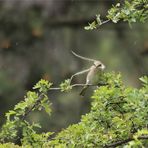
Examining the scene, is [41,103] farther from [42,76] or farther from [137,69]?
[137,69]

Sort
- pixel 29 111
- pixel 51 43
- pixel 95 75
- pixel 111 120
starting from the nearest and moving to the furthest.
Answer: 1. pixel 111 120
2. pixel 29 111
3. pixel 95 75
4. pixel 51 43

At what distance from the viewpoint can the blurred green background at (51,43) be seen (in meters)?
7.27

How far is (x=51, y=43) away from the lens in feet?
24.9

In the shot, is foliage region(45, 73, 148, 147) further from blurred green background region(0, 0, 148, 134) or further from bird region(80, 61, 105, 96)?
blurred green background region(0, 0, 148, 134)

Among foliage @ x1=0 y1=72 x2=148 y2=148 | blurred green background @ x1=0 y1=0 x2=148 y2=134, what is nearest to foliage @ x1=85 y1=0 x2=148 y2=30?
foliage @ x1=0 y1=72 x2=148 y2=148

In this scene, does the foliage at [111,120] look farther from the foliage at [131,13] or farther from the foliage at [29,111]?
the foliage at [131,13]

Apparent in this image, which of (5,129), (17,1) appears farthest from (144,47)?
(5,129)

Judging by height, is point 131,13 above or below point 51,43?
below

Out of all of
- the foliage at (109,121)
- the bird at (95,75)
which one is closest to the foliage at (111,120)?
the foliage at (109,121)

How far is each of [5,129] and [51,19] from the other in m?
5.07

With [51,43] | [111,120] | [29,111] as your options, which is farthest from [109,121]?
[51,43]

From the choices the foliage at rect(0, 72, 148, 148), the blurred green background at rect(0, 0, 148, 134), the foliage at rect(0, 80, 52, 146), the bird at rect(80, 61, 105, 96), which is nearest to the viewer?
the foliage at rect(0, 72, 148, 148)

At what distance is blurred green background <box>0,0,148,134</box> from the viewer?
7.27 m

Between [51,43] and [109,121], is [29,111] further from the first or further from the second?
[51,43]
